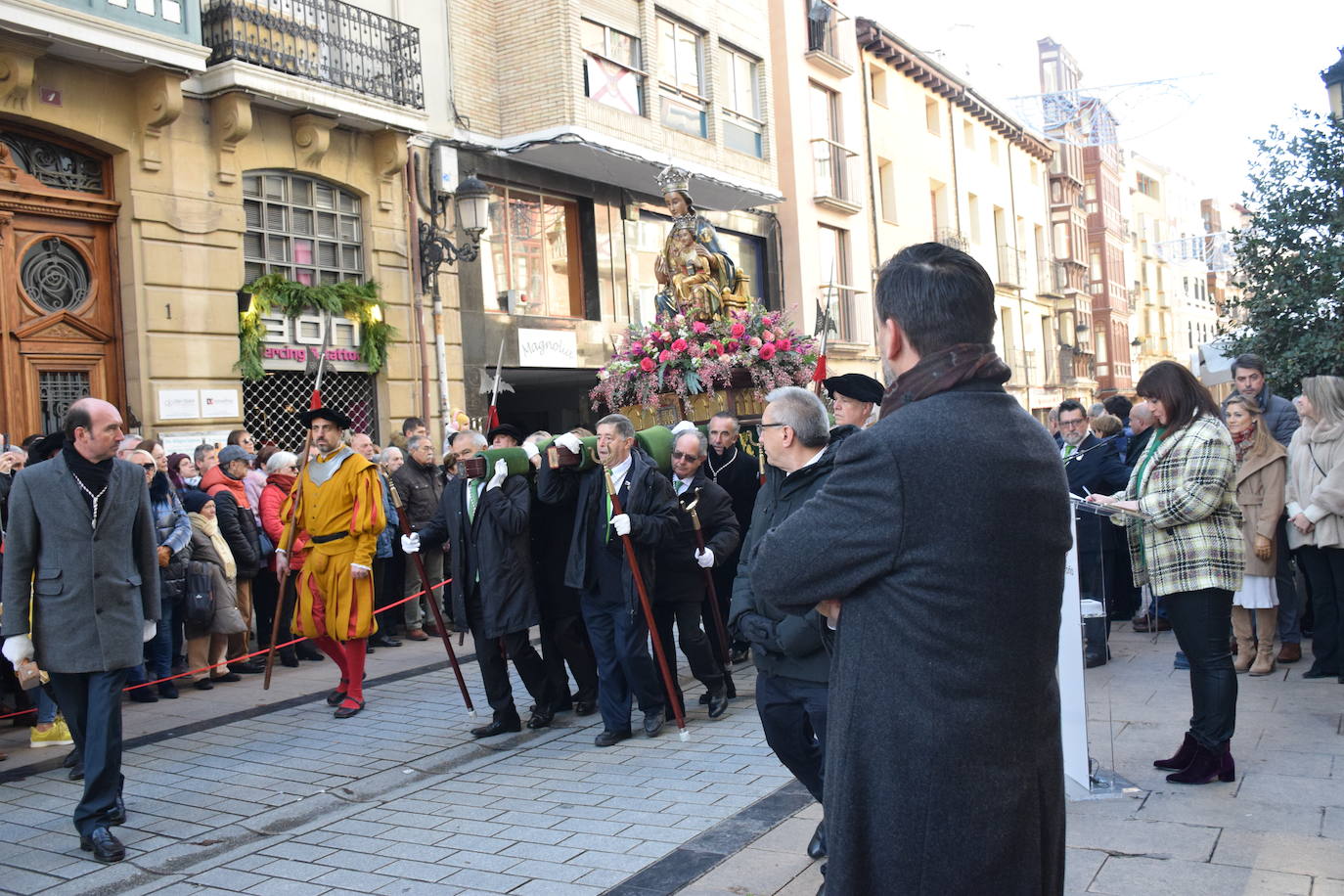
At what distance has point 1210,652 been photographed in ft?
17.4

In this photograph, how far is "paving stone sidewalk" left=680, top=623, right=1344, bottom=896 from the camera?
4.32 meters

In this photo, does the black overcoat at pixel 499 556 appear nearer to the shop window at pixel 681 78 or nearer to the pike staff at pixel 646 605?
the pike staff at pixel 646 605

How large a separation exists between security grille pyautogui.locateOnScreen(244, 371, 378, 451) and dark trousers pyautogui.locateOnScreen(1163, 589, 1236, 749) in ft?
34.4

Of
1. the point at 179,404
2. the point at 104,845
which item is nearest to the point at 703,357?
the point at 104,845

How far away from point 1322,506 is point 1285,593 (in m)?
1.09

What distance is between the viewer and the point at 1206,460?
5.30 meters

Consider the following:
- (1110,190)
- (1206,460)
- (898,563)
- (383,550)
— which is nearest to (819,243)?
(383,550)

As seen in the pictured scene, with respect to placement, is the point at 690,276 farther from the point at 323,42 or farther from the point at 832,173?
the point at 832,173

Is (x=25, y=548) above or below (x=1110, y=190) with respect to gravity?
below

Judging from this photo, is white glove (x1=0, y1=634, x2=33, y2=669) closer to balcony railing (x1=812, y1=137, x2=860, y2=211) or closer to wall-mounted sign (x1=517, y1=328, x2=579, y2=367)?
wall-mounted sign (x1=517, y1=328, x2=579, y2=367)

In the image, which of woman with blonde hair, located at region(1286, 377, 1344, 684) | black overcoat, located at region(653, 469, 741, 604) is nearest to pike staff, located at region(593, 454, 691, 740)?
black overcoat, located at region(653, 469, 741, 604)

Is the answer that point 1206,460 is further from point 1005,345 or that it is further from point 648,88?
point 1005,345

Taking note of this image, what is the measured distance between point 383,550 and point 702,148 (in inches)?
457

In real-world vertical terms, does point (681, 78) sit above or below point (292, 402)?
above
